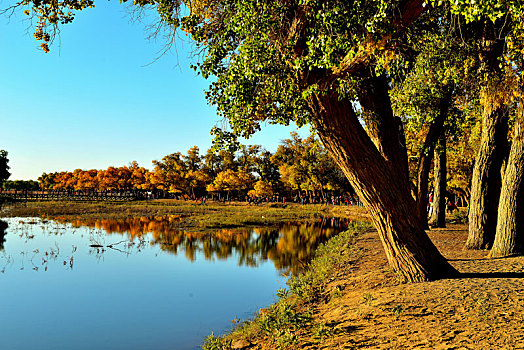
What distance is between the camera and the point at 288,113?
7.95 m

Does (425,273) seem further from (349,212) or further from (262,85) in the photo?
(349,212)

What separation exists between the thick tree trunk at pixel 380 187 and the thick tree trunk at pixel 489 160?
4.98 m

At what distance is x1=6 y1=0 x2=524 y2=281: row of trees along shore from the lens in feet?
18.0

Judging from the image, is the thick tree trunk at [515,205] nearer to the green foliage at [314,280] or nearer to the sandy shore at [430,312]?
the sandy shore at [430,312]

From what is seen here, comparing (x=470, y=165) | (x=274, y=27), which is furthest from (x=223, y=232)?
(x=274, y=27)

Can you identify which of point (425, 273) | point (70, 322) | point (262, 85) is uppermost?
point (262, 85)

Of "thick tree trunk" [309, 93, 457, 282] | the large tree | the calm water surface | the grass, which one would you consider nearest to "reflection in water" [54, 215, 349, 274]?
the calm water surface

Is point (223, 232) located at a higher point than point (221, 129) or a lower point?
lower

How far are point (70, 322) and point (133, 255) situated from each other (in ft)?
32.3

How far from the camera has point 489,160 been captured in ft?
35.7

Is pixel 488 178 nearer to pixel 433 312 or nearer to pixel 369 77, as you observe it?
pixel 369 77

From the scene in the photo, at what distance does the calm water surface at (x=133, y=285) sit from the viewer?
992 cm

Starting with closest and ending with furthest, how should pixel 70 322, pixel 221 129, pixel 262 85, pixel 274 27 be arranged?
1. pixel 274 27
2. pixel 262 85
3. pixel 221 129
4. pixel 70 322

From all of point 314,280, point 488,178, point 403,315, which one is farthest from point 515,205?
point 403,315
